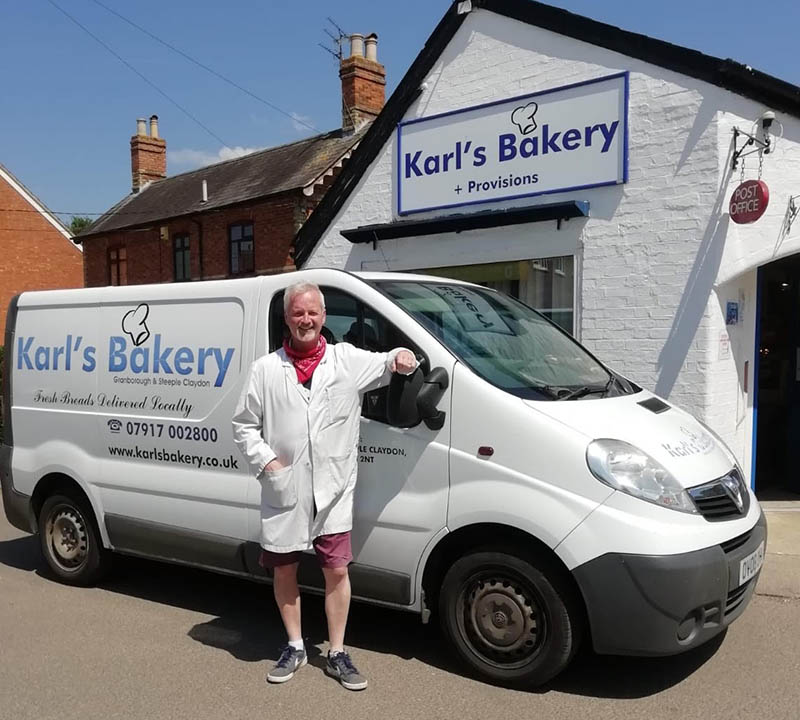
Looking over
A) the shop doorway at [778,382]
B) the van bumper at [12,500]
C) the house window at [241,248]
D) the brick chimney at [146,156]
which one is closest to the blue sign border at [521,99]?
the shop doorway at [778,382]

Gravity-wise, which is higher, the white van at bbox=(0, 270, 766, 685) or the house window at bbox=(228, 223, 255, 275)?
the house window at bbox=(228, 223, 255, 275)

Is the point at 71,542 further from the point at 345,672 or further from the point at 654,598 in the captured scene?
the point at 654,598

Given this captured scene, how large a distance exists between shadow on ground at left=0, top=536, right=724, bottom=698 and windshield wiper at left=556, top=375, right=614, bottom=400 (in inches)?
55.1

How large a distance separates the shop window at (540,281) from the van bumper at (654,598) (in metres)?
4.97

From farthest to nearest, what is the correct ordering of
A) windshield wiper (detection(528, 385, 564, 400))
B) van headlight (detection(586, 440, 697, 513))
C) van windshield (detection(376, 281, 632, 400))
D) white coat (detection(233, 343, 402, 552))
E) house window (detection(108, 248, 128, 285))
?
house window (detection(108, 248, 128, 285))
van windshield (detection(376, 281, 632, 400))
windshield wiper (detection(528, 385, 564, 400))
white coat (detection(233, 343, 402, 552))
van headlight (detection(586, 440, 697, 513))

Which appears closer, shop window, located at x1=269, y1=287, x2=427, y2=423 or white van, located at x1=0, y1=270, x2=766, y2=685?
white van, located at x1=0, y1=270, x2=766, y2=685

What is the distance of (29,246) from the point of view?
29.9 m

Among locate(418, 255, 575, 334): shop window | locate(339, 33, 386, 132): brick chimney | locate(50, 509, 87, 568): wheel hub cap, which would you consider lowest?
locate(50, 509, 87, 568): wheel hub cap

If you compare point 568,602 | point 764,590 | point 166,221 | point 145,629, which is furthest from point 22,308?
point 166,221

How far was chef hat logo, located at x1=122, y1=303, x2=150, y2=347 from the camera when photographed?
504cm

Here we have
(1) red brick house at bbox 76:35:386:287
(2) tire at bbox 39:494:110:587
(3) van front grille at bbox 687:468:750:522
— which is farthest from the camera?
(1) red brick house at bbox 76:35:386:287

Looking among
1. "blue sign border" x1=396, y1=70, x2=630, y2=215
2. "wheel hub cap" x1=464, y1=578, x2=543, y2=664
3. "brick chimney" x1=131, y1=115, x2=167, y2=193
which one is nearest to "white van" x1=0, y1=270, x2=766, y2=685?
"wheel hub cap" x1=464, y1=578, x2=543, y2=664

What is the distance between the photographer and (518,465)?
366 cm

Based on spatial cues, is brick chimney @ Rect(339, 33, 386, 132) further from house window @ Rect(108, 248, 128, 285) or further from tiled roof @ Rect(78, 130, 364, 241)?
house window @ Rect(108, 248, 128, 285)
